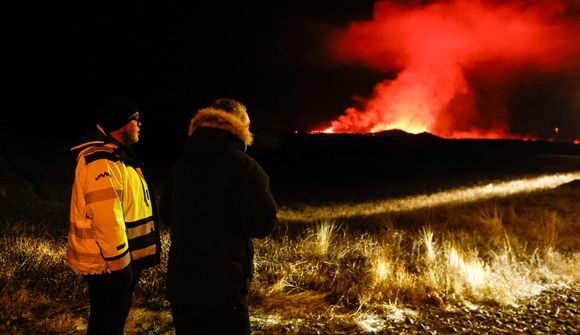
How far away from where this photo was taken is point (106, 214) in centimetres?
247

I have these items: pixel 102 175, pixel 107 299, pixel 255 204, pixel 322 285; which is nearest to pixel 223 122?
pixel 255 204

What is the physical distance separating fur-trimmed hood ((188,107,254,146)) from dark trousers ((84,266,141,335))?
1.08 m

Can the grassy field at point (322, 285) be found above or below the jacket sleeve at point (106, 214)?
below

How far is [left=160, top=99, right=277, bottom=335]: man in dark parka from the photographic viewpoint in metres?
2.10

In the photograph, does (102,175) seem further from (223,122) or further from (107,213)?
(223,122)

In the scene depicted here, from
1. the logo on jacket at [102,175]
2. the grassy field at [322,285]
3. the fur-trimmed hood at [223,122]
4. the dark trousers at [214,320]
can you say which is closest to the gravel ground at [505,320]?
the grassy field at [322,285]

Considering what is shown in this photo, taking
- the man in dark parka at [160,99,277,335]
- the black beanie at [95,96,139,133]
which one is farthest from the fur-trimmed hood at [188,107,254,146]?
the black beanie at [95,96,139,133]

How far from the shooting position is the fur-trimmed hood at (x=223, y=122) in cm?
224

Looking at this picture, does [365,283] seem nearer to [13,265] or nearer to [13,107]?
[13,265]

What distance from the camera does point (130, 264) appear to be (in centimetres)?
261

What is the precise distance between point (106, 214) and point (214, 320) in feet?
3.11

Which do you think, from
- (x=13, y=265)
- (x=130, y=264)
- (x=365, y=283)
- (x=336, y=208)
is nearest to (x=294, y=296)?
(x=365, y=283)

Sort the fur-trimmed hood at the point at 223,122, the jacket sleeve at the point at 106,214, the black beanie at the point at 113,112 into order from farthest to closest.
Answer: the black beanie at the point at 113,112 < the jacket sleeve at the point at 106,214 < the fur-trimmed hood at the point at 223,122

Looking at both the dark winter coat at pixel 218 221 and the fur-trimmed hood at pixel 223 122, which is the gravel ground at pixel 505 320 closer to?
the dark winter coat at pixel 218 221
